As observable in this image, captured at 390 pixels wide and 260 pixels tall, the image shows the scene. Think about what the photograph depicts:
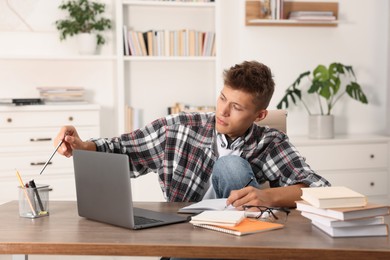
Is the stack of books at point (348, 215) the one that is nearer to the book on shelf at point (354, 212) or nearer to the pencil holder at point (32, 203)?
the book on shelf at point (354, 212)

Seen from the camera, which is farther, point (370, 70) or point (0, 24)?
point (370, 70)

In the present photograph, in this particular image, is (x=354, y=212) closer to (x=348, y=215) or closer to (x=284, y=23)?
(x=348, y=215)

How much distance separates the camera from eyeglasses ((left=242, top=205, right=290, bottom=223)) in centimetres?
191

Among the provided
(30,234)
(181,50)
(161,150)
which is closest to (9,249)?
(30,234)

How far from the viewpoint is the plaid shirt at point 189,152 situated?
2350mm

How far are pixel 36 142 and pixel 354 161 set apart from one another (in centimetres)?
234

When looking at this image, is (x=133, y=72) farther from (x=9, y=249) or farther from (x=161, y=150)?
→ (x=9, y=249)

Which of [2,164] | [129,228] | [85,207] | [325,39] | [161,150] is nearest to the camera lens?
[129,228]

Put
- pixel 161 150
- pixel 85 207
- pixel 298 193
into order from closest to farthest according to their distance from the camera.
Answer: pixel 85 207
pixel 298 193
pixel 161 150

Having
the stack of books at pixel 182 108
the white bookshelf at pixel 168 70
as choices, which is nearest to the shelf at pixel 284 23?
the white bookshelf at pixel 168 70

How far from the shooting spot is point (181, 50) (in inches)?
193

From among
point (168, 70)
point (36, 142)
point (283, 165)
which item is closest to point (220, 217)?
point (283, 165)

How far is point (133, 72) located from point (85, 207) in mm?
3190

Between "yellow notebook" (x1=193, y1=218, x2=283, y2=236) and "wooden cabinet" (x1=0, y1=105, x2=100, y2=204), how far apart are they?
114 inches
